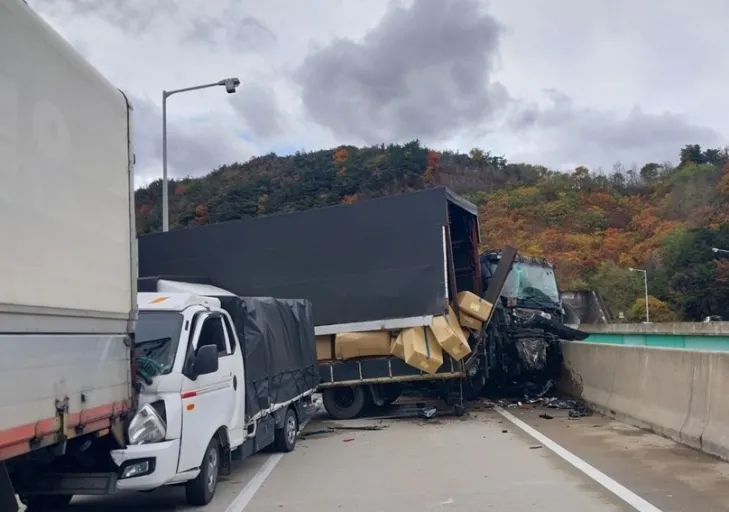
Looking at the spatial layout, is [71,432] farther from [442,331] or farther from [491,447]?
[442,331]

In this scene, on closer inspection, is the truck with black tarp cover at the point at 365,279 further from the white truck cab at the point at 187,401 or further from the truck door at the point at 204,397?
the truck door at the point at 204,397

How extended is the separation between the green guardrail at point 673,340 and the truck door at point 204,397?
38.0 ft

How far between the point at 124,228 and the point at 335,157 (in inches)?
3258

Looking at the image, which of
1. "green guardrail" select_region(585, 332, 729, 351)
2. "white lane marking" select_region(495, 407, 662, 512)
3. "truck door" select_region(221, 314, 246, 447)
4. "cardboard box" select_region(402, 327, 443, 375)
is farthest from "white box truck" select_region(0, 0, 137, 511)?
"green guardrail" select_region(585, 332, 729, 351)

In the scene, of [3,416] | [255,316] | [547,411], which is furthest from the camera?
[547,411]

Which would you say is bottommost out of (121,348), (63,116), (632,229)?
(121,348)

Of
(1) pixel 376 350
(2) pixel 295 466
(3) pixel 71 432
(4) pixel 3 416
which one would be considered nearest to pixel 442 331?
(1) pixel 376 350

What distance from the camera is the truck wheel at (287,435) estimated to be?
1140cm

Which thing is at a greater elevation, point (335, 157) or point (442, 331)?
point (335, 157)

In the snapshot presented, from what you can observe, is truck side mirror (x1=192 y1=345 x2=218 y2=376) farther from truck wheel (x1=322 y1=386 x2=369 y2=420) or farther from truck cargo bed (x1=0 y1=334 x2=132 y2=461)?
truck wheel (x1=322 y1=386 x2=369 y2=420)

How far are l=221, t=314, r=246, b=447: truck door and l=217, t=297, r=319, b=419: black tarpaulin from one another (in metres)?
0.10

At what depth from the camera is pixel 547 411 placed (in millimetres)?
15219

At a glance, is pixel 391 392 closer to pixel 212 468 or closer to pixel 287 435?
pixel 287 435

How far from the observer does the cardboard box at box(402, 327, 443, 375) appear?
14.3 metres
